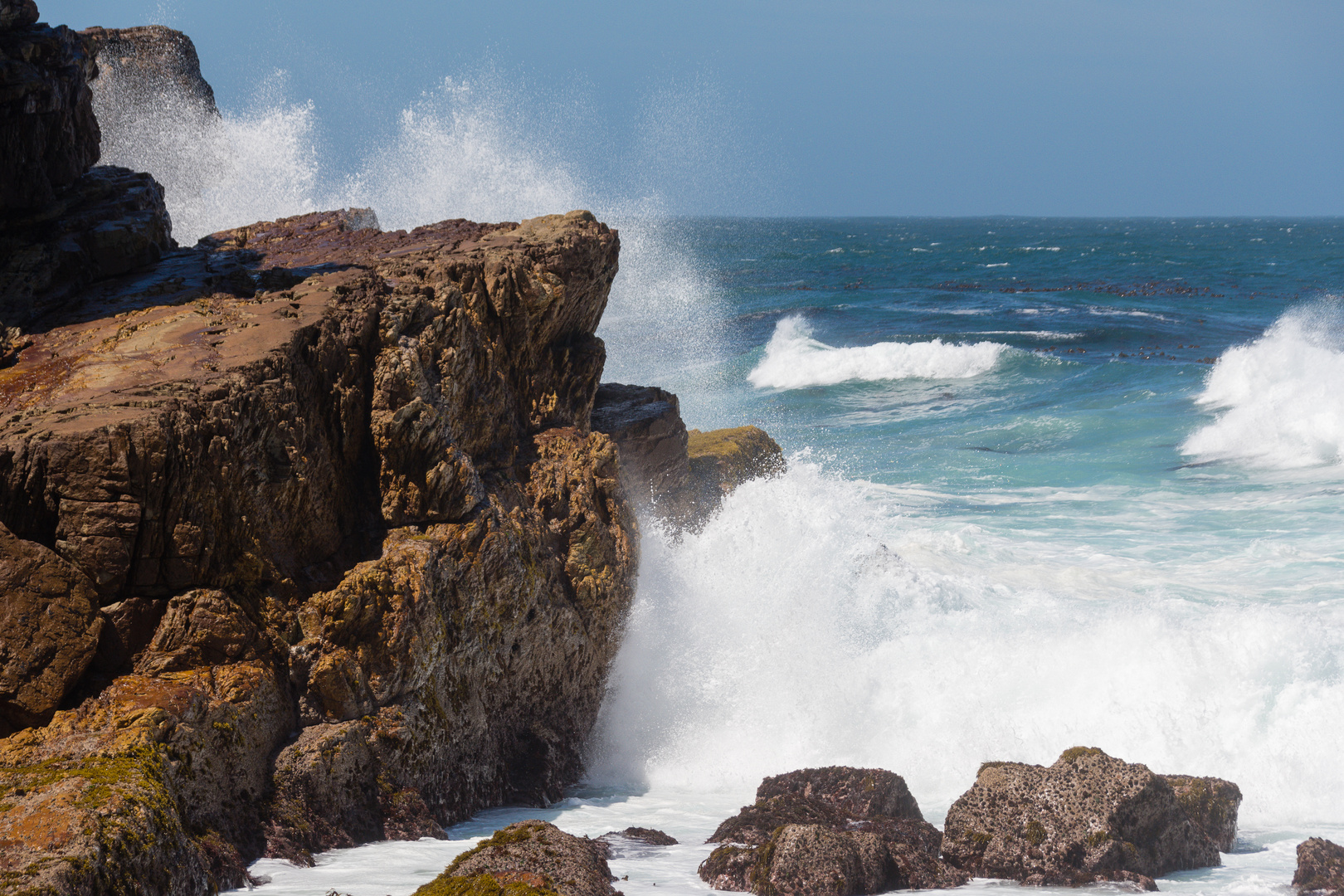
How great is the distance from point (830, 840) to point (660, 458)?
5861mm

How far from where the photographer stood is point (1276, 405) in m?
20.5

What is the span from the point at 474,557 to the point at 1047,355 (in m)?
25.8

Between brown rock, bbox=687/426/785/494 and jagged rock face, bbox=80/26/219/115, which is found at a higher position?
jagged rock face, bbox=80/26/219/115

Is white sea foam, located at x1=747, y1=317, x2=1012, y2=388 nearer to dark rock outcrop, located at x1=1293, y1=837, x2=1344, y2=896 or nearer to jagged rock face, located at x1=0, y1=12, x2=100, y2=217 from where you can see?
jagged rock face, located at x1=0, y1=12, x2=100, y2=217

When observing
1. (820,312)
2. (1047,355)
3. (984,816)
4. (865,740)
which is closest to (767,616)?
(865,740)

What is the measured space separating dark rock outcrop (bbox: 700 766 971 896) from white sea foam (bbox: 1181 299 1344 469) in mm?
14171

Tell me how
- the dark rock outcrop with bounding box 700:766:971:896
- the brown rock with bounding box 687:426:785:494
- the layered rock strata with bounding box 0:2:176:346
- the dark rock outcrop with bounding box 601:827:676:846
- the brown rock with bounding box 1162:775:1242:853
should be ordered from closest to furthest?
the dark rock outcrop with bounding box 700:766:971:896, the dark rock outcrop with bounding box 601:827:676:846, the brown rock with bounding box 1162:775:1242:853, the layered rock strata with bounding box 0:2:176:346, the brown rock with bounding box 687:426:785:494

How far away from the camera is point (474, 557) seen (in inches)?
306

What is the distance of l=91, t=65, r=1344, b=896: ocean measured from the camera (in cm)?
912

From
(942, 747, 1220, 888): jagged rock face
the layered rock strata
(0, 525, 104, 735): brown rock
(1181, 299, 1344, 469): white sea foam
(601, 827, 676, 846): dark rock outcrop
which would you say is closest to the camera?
(0, 525, 104, 735): brown rock

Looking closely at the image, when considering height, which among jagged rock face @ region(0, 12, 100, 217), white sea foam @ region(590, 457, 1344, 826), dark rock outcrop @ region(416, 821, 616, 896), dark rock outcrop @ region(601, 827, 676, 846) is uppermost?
jagged rock face @ region(0, 12, 100, 217)

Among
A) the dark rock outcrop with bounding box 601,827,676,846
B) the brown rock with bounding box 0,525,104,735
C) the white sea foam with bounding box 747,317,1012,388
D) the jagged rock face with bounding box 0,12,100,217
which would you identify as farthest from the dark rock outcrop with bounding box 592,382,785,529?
the white sea foam with bounding box 747,317,1012,388

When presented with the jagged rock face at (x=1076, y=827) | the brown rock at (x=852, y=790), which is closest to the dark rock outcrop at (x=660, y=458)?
the brown rock at (x=852, y=790)

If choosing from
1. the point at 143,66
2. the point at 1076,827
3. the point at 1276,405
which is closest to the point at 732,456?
the point at 1076,827
